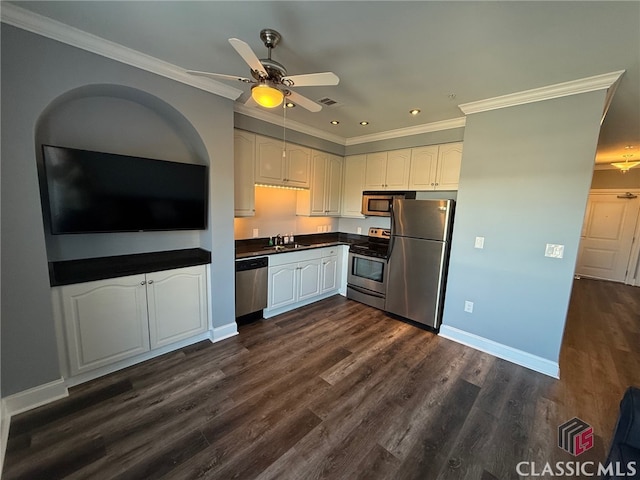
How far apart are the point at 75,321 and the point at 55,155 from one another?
1.27 metres

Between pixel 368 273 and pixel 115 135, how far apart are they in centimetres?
340

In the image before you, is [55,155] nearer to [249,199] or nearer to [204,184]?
[204,184]

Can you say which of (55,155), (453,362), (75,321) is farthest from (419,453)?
(55,155)

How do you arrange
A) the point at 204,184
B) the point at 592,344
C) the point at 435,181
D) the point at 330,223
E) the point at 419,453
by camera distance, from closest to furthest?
the point at 419,453 < the point at 204,184 < the point at 592,344 < the point at 435,181 < the point at 330,223

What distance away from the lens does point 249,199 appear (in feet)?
10.7

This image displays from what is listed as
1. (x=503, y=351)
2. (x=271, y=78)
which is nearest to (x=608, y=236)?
(x=503, y=351)

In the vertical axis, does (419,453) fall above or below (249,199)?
below

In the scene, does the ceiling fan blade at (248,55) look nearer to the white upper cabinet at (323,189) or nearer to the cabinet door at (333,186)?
the white upper cabinet at (323,189)

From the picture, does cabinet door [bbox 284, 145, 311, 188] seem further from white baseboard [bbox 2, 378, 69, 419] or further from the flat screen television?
white baseboard [bbox 2, 378, 69, 419]

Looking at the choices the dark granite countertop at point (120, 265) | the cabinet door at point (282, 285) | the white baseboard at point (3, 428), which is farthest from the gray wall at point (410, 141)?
the white baseboard at point (3, 428)

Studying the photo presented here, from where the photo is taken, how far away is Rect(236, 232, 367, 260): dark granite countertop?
329 centimetres

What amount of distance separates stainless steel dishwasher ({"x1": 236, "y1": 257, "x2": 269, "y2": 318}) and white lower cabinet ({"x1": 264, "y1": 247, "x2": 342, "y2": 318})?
0.11m

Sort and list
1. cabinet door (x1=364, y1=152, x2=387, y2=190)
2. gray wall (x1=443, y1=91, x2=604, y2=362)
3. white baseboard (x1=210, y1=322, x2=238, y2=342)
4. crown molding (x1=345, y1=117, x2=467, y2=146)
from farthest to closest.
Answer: cabinet door (x1=364, y1=152, x2=387, y2=190)
crown molding (x1=345, y1=117, x2=467, y2=146)
white baseboard (x1=210, y1=322, x2=238, y2=342)
gray wall (x1=443, y1=91, x2=604, y2=362)

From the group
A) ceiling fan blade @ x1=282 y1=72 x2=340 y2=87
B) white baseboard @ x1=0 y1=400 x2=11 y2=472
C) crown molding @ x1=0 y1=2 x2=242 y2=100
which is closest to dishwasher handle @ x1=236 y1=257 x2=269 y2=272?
crown molding @ x1=0 y1=2 x2=242 y2=100
